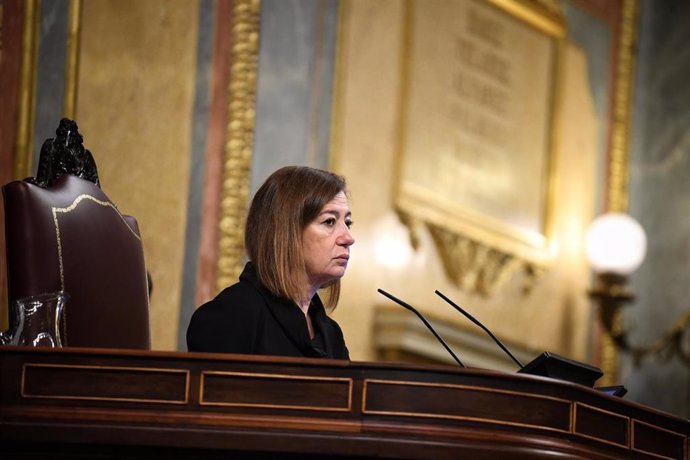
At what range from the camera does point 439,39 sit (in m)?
6.89

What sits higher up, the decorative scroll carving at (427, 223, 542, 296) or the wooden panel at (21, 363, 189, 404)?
the decorative scroll carving at (427, 223, 542, 296)

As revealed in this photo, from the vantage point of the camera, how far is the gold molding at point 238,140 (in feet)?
18.8

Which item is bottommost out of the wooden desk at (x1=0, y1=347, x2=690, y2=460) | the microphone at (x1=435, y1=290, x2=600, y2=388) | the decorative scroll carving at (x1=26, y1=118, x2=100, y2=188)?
the wooden desk at (x1=0, y1=347, x2=690, y2=460)

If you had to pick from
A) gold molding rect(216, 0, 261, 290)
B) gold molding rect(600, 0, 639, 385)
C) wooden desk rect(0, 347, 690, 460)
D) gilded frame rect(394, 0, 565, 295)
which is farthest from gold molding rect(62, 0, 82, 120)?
gold molding rect(600, 0, 639, 385)

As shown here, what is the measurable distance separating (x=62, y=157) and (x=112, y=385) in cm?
97

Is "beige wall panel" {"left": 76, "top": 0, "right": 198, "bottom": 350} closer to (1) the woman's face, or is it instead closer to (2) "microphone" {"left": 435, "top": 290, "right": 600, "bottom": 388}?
(1) the woman's face

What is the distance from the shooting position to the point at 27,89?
4945 millimetres

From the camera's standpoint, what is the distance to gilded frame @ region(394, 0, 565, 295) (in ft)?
21.9

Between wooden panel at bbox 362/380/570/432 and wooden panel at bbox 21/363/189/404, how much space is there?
1.16ft

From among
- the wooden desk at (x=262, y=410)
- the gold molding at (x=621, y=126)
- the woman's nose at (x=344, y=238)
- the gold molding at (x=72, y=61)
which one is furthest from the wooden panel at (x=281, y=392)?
the gold molding at (x=621, y=126)

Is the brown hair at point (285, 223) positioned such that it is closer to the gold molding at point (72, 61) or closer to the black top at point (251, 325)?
the black top at point (251, 325)

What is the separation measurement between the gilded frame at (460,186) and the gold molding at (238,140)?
92 centimetres

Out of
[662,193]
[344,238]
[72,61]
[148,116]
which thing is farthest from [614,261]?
[344,238]

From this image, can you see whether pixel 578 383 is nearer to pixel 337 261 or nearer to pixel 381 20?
pixel 337 261
